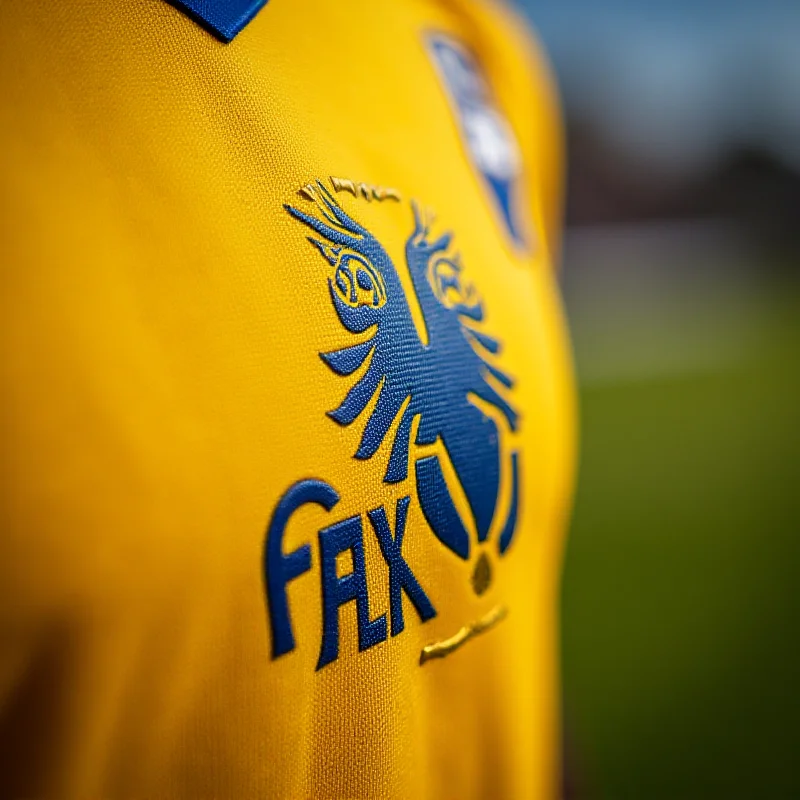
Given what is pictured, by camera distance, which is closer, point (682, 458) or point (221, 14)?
point (221, 14)

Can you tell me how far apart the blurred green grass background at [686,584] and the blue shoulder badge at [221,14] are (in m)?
0.66

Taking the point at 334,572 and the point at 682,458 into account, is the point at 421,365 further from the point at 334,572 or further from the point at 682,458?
the point at 682,458

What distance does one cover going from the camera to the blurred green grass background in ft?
5.18

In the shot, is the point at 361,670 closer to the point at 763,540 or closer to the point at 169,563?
the point at 169,563

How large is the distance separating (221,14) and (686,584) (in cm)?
211

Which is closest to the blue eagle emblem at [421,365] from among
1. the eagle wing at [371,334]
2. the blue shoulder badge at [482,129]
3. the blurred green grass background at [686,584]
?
the eagle wing at [371,334]

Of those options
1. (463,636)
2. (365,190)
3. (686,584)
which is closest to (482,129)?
(365,190)

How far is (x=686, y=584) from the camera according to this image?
2.14 m

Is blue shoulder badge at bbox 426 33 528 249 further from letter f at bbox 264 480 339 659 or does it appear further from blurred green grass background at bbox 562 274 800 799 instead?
blurred green grass background at bbox 562 274 800 799

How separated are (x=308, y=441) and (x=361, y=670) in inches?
3.5

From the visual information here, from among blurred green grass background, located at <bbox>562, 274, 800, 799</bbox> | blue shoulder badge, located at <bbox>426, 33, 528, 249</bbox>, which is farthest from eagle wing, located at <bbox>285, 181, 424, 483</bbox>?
blurred green grass background, located at <bbox>562, 274, 800, 799</bbox>

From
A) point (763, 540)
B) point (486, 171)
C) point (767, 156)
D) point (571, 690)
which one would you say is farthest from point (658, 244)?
point (486, 171)

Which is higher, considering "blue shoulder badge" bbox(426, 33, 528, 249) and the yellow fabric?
"blue shoulder badge" bbox(426, 33, 528, 249)

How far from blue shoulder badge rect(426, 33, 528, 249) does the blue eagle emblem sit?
117mm
